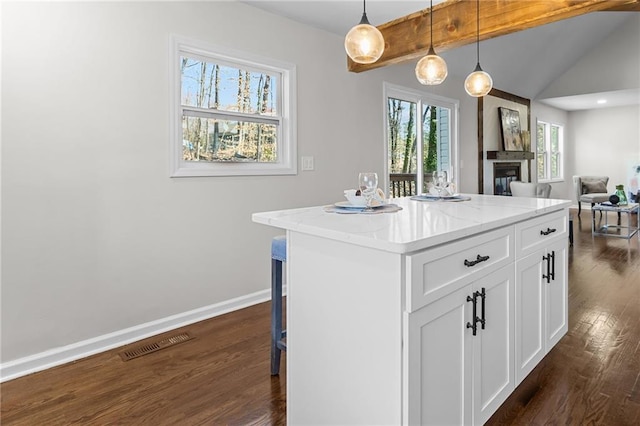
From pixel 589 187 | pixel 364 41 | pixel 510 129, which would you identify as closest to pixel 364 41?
pixel 364 41

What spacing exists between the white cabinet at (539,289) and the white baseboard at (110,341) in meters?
1.98

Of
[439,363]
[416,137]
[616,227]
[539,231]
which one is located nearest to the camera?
[439,363]

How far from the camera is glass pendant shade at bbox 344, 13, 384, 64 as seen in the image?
2.00 m

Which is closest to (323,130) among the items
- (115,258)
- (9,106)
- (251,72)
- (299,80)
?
(299,80)

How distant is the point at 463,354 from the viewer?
136 centimetres

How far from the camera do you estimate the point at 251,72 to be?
123 inches

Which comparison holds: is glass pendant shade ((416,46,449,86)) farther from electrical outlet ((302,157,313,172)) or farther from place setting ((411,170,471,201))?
electrical outlet ((302,157,313,172))

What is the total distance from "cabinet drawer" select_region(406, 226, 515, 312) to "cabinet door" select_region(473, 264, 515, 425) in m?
0.06

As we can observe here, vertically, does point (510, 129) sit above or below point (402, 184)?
above

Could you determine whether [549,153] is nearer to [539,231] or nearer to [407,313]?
[539,231]

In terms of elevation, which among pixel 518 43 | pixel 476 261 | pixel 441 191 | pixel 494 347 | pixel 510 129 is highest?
pixel 518 43

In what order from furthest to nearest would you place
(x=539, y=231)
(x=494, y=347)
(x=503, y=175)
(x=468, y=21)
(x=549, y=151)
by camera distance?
(x=549, y=151)
(x=503, y=175)
(x=468, y=21)
(x=539, y=231)
(x=494, y=347)

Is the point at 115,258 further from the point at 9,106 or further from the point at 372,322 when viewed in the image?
the point at 372,322

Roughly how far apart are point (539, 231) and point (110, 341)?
246cm
